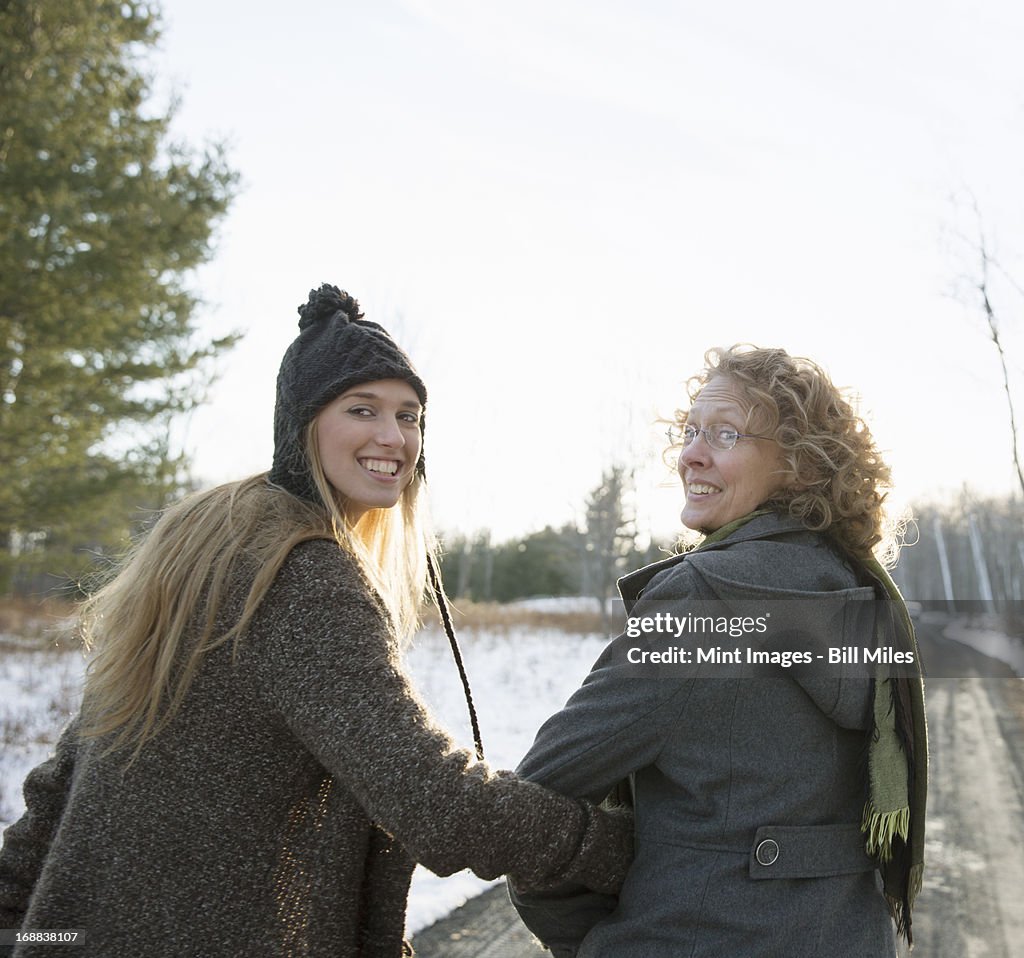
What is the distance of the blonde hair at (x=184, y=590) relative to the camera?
172cm

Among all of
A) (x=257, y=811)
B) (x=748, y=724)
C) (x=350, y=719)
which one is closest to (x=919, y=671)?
(x=748, y=724)

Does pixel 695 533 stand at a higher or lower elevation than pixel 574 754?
higher

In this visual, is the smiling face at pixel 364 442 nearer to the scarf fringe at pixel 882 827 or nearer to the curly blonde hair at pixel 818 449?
the curly blonde hair at pixel 818 449

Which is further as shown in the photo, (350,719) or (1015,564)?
(1015,564)

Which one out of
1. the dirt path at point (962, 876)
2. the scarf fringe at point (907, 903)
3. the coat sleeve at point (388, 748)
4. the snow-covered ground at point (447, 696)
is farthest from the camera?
the snow-covered ground at point (447, 696)

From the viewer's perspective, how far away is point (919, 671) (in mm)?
1869

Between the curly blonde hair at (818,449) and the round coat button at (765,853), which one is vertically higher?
the curly blonde hair at (818,449)

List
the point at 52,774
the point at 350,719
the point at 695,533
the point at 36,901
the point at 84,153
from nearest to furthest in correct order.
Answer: the point at 350,719 < the point at 36,901 < the point at 52,774 < the point at 695,533 < the point at 84,153

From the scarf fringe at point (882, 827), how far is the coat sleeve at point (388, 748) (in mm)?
525

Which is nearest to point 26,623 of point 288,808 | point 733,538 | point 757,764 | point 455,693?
point 455,693

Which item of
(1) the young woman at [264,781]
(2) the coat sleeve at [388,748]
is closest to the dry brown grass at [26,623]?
(1) the young woman at [264,781]

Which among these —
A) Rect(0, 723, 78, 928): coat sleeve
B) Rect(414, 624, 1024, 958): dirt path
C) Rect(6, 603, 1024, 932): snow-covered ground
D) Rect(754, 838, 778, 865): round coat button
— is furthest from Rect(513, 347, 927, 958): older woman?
Rect(414, 624, 1024, 958): dirt path

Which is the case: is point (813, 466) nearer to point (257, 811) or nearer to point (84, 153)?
point (257, 811)

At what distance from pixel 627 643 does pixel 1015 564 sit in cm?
5214
